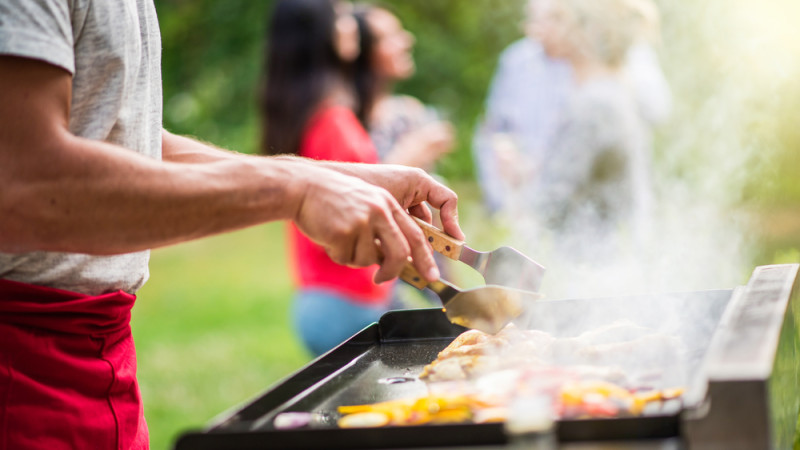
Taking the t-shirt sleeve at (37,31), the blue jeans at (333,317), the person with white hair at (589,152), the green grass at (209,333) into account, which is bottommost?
the green grass at (209,333)

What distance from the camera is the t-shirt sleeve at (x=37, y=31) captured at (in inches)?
51.4

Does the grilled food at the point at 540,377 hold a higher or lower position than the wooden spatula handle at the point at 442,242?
lower

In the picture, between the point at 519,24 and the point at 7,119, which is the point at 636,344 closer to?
the point at 7,119

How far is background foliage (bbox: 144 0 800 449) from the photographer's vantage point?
4582 mm

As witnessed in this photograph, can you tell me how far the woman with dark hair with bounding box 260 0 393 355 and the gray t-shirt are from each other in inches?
81.3

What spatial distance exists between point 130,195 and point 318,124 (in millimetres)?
2633

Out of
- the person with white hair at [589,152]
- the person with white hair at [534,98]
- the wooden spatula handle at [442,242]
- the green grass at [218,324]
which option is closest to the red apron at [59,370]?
the wooden spatula handle at [442,242]

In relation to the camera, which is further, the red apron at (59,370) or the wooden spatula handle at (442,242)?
the wooden spatula handle at (442,242)

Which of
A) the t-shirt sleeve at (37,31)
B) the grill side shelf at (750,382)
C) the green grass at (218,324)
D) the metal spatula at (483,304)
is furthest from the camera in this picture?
the green grass at (218,324)

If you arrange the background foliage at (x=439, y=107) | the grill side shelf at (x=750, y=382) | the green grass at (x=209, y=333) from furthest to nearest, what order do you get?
the green grass at (x=209, y=333) < the background foliage at (x=439, y=107) < the grill side shelf at (x=750, y=382)

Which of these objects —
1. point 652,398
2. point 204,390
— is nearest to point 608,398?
point 652,398

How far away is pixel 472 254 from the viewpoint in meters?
2.01

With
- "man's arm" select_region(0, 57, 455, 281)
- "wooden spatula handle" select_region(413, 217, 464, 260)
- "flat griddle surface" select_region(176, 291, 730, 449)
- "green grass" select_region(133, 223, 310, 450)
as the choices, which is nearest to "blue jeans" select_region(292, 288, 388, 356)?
"green grass" select_region(133, 223, 310, 450)

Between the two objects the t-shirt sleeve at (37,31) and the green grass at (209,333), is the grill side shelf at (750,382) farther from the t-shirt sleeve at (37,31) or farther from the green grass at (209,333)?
the green grass at (209,333)
